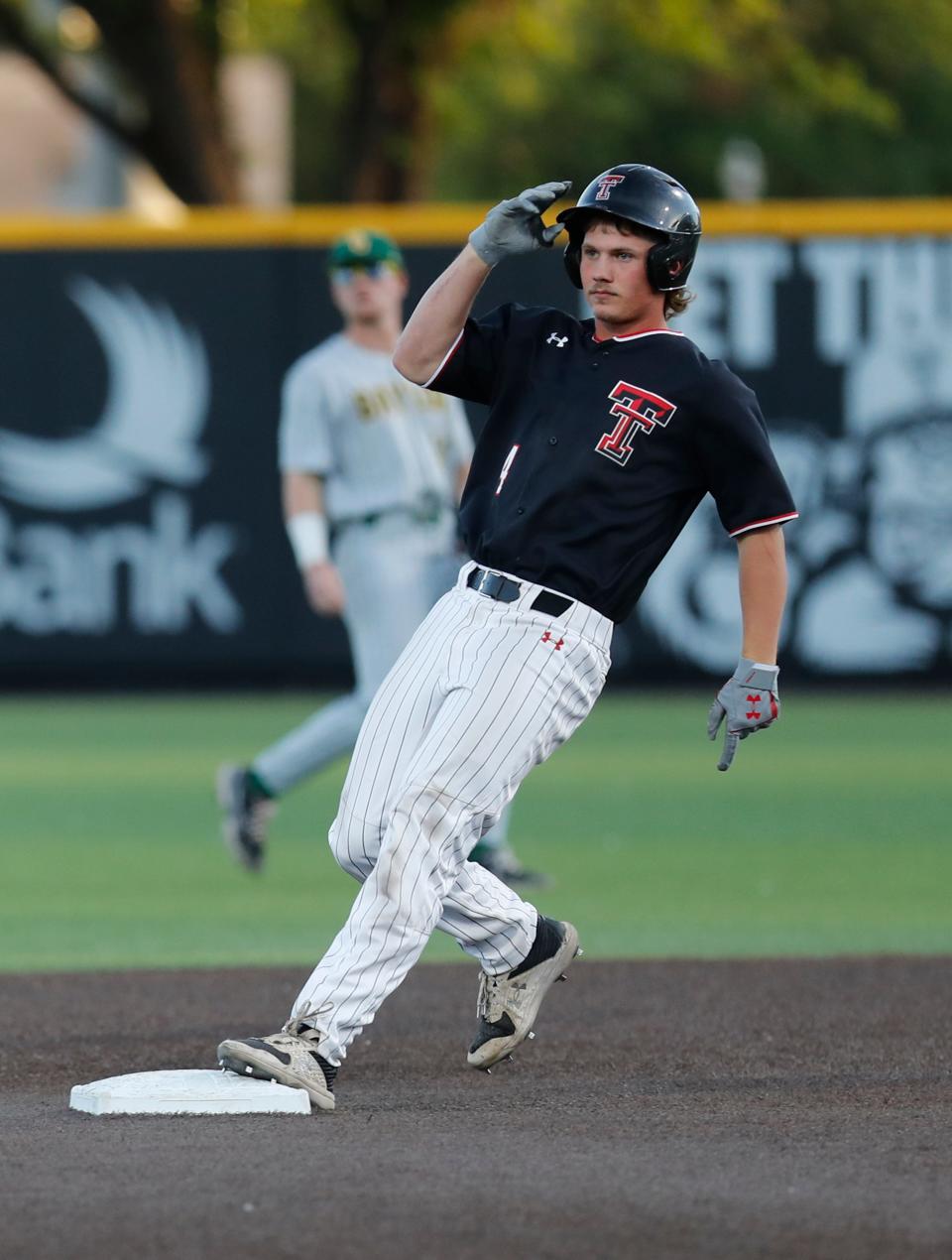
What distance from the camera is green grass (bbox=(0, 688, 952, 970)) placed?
25.3 ft

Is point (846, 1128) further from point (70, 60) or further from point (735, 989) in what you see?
point (70, 60)

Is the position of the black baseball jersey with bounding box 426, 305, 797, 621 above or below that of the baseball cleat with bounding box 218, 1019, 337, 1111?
above

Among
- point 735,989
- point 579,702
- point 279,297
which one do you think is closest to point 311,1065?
point 579,702

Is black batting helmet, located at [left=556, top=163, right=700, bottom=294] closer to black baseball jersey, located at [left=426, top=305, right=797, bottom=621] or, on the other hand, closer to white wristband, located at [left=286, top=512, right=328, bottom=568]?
black baseball jersey, located at [left=426, top=305, right=797, bottom=621]

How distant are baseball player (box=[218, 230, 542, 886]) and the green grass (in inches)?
26.6

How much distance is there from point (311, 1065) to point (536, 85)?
33.9 meters

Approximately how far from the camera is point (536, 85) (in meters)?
37.6

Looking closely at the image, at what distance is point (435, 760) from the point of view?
16.7ft

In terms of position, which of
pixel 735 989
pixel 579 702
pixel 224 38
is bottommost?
pixel 735 989

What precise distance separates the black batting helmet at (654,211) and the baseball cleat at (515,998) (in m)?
1.56

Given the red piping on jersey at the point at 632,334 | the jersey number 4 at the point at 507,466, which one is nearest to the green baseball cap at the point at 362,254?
the red piping on jersey at the point at 632,334

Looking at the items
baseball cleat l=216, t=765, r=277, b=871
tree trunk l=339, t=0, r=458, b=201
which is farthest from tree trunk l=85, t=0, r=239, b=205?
baseball cleat l=216, t=765, r=277, b=871

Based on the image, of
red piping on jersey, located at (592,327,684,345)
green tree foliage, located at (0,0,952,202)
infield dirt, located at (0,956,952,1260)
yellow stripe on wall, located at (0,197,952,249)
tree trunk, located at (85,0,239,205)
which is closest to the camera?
infield dirt, located at (0,956,952,1260)

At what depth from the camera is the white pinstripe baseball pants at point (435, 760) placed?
5074 mm
